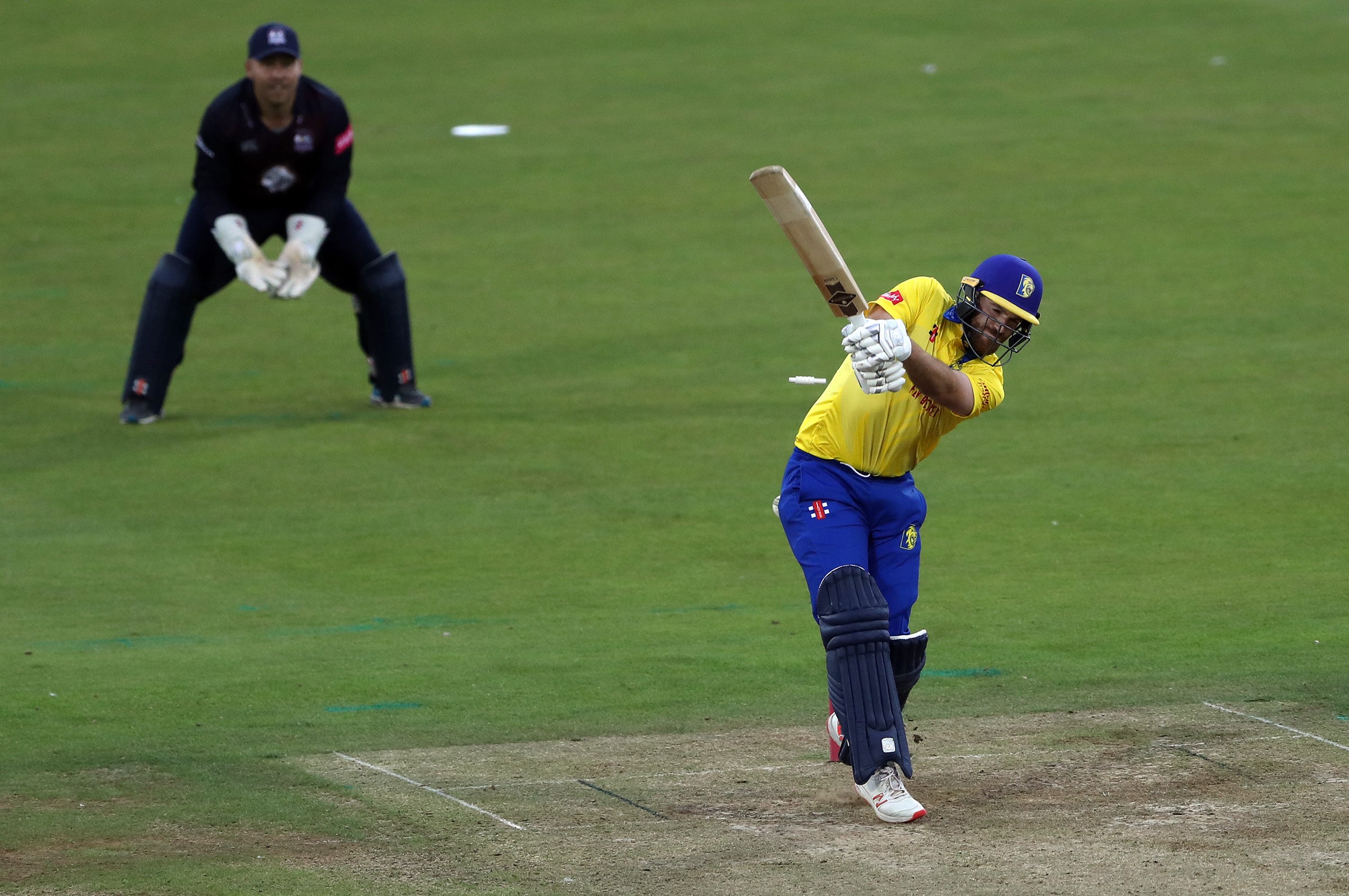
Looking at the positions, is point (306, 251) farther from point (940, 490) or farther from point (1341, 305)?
point (1341, 305)

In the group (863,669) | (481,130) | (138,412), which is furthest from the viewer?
(481,130)

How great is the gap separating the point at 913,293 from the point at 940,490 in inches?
196

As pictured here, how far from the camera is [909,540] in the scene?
6816 mm

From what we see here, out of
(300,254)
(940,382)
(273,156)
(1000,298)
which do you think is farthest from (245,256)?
(940,382)

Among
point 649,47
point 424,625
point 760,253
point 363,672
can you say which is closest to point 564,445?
point 424,625

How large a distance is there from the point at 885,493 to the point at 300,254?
671 centimetres

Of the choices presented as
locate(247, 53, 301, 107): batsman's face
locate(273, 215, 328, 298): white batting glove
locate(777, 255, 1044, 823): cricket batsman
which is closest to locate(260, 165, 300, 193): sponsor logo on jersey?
locate(273, 215, 328, 298): white batting glove

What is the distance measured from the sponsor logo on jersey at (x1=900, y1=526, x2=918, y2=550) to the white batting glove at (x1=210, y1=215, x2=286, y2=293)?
656 centimetres

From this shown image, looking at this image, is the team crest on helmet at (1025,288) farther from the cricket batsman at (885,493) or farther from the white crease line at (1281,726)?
the white crease line at (1281,726)

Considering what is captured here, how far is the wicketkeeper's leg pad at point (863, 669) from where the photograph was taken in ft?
21.1

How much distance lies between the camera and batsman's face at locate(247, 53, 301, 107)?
40.3ft

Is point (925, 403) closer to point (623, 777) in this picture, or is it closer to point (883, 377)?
point (883, 377)

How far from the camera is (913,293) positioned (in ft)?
22.3

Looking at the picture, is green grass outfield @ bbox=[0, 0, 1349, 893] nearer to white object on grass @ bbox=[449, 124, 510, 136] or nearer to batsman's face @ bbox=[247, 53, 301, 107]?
white object on grass @ bbox=[449, 124, 510, 136]
